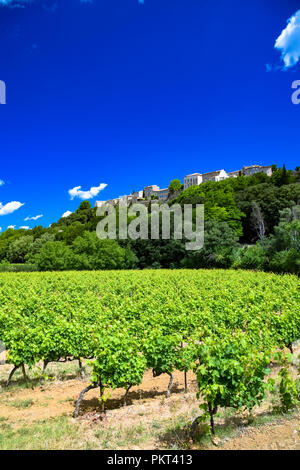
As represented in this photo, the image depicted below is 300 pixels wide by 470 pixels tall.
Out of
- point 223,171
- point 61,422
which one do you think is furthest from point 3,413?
point 223,171

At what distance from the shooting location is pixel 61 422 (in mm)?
6656

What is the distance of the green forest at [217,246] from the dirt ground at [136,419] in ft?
86.8

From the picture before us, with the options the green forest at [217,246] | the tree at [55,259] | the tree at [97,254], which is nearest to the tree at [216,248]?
the green forest at [217,246]

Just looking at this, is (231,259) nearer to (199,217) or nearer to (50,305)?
(199,217)

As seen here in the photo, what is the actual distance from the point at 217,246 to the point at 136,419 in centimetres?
3695

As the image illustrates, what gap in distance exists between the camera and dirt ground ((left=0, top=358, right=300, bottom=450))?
5430mm

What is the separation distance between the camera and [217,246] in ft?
139

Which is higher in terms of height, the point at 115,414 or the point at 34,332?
the point at 34,332

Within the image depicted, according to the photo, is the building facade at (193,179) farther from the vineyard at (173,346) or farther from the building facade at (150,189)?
the vineyard at (173,346)

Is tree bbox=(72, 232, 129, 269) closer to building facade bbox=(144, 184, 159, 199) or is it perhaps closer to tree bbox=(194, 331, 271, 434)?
tree bbox=(194, 331, 271, 434)

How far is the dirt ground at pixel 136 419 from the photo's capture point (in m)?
5.43

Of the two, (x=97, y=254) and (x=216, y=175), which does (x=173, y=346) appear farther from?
(x=216, y=175)

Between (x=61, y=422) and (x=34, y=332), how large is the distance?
3205 mm
